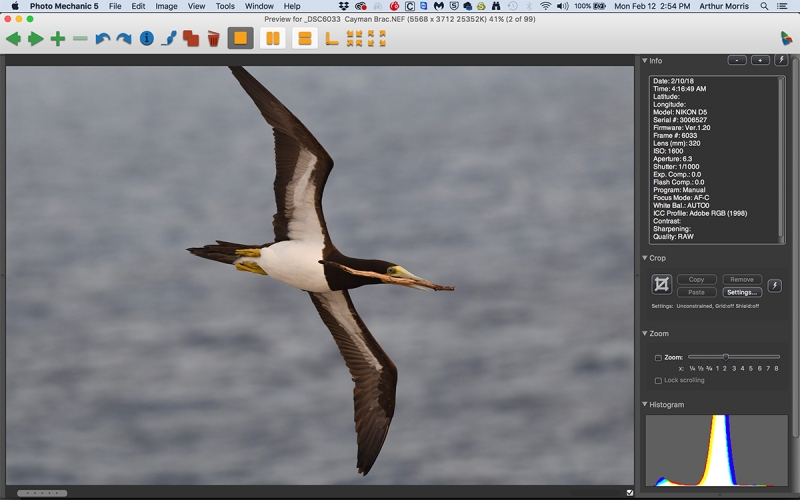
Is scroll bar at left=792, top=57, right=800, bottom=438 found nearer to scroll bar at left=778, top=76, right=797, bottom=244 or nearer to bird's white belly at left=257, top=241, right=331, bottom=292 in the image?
scroll bar at left=778, top=76, right=797, bottom=244

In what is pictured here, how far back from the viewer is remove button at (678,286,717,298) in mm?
12008

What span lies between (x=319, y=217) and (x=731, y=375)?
593cm

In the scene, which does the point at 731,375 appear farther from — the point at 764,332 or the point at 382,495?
the point at 382,495

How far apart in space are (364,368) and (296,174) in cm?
313

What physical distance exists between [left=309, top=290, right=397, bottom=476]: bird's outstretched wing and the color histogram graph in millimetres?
4547

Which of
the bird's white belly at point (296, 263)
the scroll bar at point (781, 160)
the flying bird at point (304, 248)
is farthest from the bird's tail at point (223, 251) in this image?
the scroll bar at point (781, 160)

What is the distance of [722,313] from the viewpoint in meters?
12.0
